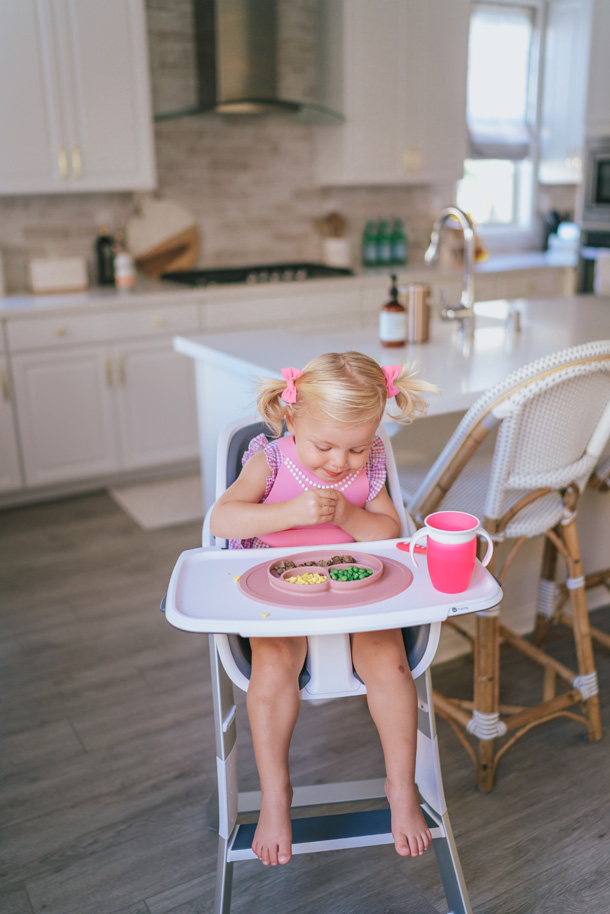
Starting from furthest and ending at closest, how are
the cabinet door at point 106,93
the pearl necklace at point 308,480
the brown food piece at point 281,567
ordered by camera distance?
the cabinet door at point 106,93 < the pearl necklace at point 308,480 < the brown food piece at point 281,567

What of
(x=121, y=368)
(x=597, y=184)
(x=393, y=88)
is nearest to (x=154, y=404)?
(x=121, y=368)

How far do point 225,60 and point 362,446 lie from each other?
311cm

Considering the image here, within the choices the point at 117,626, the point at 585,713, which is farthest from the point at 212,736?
the point at 585,713

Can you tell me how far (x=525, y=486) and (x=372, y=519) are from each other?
422 millimetres

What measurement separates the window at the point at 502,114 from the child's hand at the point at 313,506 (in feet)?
13.9

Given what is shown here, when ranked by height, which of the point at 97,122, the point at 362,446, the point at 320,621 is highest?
the point at 97,122

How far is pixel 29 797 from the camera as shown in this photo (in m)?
1.77

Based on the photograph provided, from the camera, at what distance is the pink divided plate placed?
115cm

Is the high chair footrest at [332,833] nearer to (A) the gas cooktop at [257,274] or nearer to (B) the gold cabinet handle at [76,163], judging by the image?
(A) the gas cooktop at [257,274]

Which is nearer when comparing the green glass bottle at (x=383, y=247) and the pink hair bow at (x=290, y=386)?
the pink hair bow at (x=290, y=386)

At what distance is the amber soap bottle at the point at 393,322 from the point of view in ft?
7.43

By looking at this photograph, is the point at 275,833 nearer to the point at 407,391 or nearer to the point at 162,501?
the point at 407,391

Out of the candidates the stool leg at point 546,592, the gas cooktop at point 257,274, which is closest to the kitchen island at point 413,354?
the stool leg at point 546,592

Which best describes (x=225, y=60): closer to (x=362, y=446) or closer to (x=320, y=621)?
(x=362, y=446)
